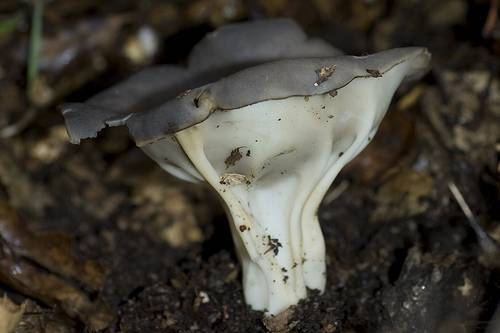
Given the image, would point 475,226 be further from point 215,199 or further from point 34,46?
point 34,46

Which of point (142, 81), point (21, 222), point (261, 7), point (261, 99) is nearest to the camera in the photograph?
point (261, 99)

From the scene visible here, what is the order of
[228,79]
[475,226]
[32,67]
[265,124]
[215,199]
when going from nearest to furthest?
[228,79], [265,124], [475,226], [215,199], [32,67]

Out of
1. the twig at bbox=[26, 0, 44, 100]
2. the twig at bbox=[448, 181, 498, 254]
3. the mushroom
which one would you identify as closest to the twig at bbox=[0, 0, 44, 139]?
the twig at bbox=[26, 0, 44, 100]

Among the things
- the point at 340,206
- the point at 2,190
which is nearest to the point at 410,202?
the point at 340,206

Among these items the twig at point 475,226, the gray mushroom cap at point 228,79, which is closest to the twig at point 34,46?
the gray mushroom cap at point 228,79

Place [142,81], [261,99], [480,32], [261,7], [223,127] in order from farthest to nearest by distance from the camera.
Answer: [261,7], [480,32], [142,81], [223,127], [261,99]

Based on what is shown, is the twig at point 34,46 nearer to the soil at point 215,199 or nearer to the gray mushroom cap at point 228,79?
the soil at point 215,199

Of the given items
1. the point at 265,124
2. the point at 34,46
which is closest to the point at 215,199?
the point at 265,124

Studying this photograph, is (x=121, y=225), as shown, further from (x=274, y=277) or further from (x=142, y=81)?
(x=274, y=277)
